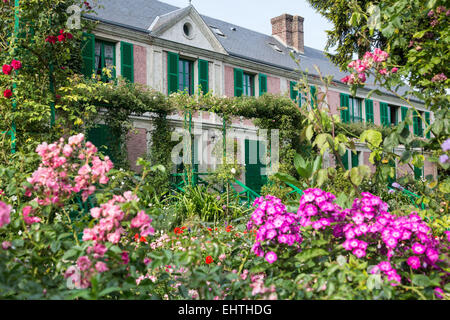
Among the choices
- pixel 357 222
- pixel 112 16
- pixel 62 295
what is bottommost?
pixel 62 295

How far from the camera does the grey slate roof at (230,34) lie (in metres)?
12.7

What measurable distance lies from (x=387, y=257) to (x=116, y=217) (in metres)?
1.37

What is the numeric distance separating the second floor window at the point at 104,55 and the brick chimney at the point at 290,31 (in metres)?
10.9

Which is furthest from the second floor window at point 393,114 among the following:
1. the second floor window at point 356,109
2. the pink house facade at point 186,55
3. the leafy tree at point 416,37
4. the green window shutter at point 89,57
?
the leafy tree at point 416,37

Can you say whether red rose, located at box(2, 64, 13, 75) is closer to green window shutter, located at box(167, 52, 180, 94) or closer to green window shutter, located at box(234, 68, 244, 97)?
green window shutter, located at box(167, 52, 180, 94)

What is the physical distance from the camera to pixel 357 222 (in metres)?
1.95

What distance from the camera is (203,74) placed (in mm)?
14055

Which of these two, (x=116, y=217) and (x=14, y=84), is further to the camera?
(x=14, y=84)

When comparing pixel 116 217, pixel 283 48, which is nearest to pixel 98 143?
pixel 116 217

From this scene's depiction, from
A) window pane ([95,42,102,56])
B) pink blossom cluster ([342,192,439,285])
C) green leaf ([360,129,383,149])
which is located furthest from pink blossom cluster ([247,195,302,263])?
window pane ([95,42,102,56])

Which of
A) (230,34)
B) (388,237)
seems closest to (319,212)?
→ (388,237)

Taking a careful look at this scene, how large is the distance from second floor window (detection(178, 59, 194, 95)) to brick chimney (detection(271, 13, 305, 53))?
8.20 meters

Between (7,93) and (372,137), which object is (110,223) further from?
(7,93)

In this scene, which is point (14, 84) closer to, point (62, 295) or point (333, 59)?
point (62, 295)
